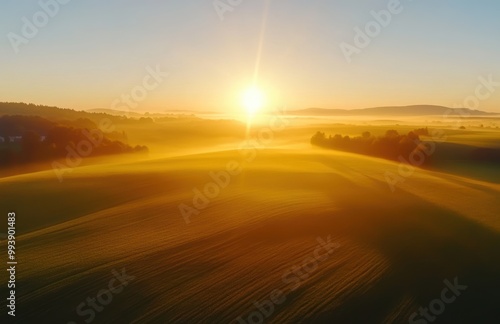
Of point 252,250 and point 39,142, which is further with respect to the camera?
point 39,142

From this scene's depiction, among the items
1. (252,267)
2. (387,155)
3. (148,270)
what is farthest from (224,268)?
(387,155)

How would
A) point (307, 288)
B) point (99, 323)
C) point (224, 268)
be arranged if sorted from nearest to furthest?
point (99, 323)
point (307, 288)
point (224, 268)

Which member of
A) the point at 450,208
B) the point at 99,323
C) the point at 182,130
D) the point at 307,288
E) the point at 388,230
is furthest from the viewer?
the point at 182,130

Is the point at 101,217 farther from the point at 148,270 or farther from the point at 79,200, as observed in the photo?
the point at 148,270

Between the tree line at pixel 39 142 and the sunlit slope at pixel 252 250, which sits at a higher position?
the tree line at pixel 39 142

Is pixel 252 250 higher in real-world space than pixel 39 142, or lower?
lower

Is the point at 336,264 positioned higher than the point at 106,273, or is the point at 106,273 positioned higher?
the point at 106,273

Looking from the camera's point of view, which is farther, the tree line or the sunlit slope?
the tree line

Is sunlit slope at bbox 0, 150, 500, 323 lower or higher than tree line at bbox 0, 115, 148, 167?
lower
